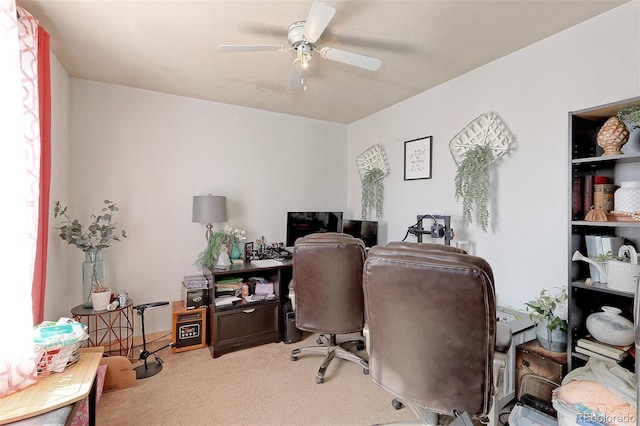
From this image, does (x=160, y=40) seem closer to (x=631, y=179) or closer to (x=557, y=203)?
(x=557, y=203)

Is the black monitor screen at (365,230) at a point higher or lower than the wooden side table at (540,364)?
higher

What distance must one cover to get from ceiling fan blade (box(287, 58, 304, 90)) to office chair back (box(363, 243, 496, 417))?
4.42 ft

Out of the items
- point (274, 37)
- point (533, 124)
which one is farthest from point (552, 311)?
point (274, 37)

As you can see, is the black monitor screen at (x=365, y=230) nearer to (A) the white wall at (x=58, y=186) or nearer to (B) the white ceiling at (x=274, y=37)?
(B) the white ceiling at (x=274, y=37)

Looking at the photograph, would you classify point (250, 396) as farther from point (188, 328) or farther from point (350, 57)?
point (350, 57)

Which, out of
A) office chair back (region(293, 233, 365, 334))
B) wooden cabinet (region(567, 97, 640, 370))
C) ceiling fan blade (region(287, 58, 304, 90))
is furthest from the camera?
office chair back (region(293, 233, 365, 334))

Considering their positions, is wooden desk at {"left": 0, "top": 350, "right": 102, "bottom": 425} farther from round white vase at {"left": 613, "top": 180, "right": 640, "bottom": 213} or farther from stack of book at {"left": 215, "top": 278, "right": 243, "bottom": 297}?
round white vase at {"left": 613, "top": 180, "right": 640, "bottom": 213}

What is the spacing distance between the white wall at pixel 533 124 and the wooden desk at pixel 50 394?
8.92 ft

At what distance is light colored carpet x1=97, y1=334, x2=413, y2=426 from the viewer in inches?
73.0

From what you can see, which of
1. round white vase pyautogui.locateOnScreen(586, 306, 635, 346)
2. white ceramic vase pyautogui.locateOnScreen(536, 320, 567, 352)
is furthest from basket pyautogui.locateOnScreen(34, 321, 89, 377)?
round white vase pyautogui.locateOnScreen(586, 306, 635, 346)

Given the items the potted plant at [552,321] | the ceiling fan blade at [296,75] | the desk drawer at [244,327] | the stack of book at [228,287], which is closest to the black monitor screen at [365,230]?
the desk drawer at [244,327]

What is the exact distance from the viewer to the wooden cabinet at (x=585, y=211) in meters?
1.66

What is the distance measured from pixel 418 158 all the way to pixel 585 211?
1.55 m

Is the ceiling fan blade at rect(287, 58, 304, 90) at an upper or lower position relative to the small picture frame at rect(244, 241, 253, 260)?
upper
